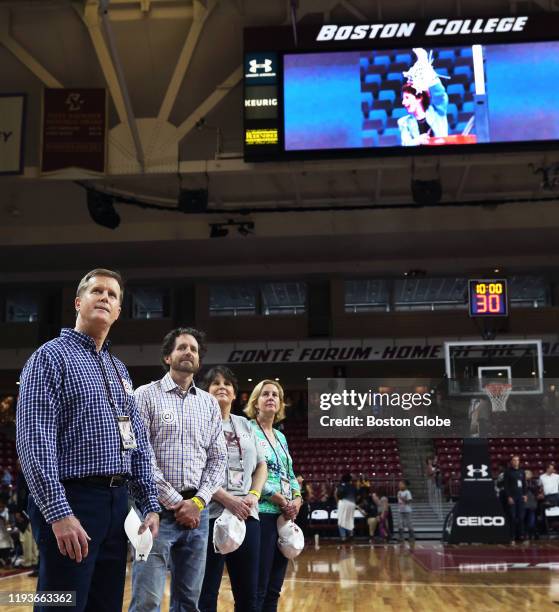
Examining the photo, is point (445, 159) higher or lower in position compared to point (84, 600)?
higher

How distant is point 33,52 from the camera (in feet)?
43.7

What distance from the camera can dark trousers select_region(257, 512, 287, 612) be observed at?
4.18 meters

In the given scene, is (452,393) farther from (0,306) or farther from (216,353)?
(0,306)

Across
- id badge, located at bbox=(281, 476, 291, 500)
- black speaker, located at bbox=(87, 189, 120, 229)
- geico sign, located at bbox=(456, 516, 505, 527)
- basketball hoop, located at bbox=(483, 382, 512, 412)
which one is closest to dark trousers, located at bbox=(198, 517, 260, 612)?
id badge, located at bbox=(281, 476, 291, 500)

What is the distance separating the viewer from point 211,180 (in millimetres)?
16703

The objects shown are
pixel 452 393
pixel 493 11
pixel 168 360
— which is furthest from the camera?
pixel 493 11

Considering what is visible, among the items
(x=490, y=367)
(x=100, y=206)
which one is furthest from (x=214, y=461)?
(x=100, y=206)

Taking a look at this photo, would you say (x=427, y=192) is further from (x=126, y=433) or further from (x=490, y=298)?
(x=126, y=433)

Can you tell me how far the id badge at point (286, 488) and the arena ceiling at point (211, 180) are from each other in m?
7.63

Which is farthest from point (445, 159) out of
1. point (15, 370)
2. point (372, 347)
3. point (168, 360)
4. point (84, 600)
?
point (15, 370)

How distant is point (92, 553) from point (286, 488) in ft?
7.30

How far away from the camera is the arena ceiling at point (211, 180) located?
12.7m

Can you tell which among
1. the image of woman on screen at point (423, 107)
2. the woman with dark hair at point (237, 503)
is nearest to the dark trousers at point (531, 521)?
the image of woman on screen at point (423, 107)

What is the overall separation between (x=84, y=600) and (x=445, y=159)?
1155 centimetres
